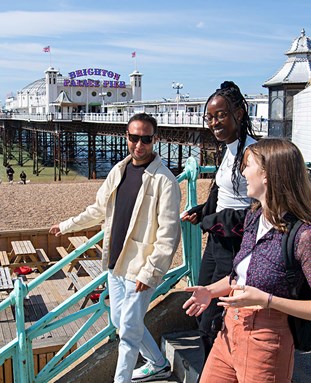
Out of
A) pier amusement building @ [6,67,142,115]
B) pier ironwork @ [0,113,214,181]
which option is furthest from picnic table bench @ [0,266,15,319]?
pier amusement building @ [6,67,142,115]

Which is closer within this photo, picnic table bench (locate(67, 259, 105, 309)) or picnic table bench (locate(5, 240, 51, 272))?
picnic table bench (locate(67, 259, 105, 309))

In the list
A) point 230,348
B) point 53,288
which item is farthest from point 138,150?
point 53,288

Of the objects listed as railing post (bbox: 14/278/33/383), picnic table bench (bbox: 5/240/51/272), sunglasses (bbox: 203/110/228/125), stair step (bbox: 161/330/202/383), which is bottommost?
picnic table bench (bbox: 5/240/51/272)

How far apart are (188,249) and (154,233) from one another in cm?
94

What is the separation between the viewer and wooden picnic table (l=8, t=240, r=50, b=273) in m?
8.50

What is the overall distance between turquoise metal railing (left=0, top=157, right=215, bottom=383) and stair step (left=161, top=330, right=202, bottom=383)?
322 millimetres

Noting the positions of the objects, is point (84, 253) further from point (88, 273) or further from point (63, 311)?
point (63, 311)

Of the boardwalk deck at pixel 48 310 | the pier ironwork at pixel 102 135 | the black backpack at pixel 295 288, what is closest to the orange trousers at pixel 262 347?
the black backpack at pixel 295 288

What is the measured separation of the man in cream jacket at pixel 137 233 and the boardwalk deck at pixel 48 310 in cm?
274

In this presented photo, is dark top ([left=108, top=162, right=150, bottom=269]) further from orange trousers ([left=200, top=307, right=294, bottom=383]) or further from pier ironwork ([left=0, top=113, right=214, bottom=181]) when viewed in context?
pier ironwork ([left=0, top=113, right=214, bottom=181])

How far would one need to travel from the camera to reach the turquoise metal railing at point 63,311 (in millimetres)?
2912

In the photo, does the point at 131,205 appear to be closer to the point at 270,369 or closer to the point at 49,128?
the point at 270,369

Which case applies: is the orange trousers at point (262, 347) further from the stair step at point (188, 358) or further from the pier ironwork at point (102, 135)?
the pier ironwork at point (102, 135)

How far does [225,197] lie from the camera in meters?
2.58
